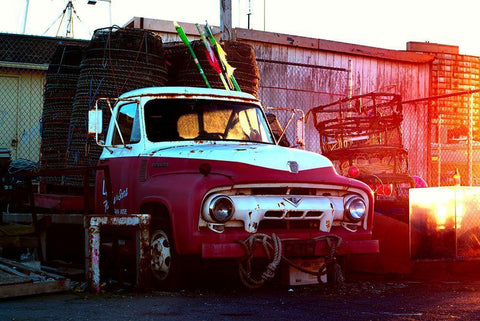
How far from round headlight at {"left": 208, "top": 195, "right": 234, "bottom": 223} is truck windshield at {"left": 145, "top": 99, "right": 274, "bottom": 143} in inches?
55.5

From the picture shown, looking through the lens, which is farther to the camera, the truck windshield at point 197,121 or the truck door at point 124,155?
the truck windshield at point 197,121

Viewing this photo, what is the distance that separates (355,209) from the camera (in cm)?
712

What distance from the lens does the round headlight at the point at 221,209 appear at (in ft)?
20.9

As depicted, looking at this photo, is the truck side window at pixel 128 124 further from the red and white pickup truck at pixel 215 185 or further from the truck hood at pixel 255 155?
the truck hood at pixel 255 155

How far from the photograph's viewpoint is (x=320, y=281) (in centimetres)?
737

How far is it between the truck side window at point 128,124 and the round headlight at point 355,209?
2.39 metres

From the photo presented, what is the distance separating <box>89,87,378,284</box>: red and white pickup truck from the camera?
639 centimetres

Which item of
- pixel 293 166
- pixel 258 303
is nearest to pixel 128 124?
pixel 293 166

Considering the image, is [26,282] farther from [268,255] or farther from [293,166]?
[293,166]

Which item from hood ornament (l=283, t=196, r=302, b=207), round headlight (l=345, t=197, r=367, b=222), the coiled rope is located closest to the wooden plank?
the coiled rope

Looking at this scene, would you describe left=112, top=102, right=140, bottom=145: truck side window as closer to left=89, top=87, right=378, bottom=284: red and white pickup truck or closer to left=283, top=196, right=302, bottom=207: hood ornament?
left=89, top=87, right=378, bottom=284: red and white pickup truck

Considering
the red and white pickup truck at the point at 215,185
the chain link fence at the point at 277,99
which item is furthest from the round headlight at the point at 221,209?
the chain link fence at the point at 277,99

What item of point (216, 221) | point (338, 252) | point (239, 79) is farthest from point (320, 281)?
point (239, 79)

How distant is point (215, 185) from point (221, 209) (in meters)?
0.24
